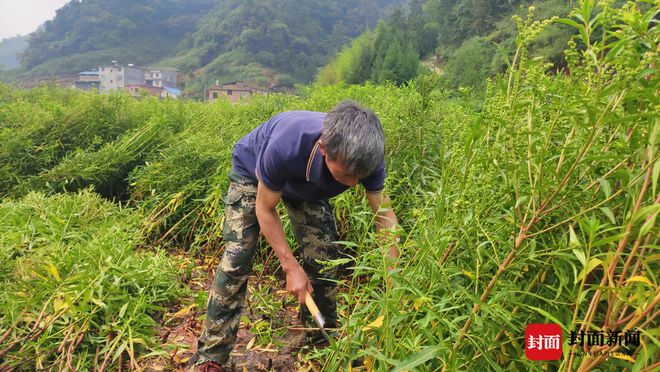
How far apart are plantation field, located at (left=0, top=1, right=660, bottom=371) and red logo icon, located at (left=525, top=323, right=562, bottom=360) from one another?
0.08 feet

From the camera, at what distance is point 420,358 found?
3.59 ft

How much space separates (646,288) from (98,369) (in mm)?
2242

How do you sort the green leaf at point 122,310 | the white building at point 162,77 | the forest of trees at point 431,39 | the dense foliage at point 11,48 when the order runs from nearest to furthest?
the green leaf at point 122,310
the forest of trees at point 431,39
the white building at point 162,77
the dense foliage at point 11,48

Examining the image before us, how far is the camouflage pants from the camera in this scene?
2152mm

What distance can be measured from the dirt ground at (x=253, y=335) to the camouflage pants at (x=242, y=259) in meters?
0.17

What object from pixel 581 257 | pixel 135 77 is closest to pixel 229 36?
pixel 135 77

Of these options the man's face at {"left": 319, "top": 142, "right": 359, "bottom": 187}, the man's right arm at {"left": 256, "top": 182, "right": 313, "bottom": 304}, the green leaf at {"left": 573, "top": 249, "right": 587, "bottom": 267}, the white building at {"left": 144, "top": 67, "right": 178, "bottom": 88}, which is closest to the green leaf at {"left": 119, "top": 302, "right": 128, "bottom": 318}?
the man's right arm at {"left": 256, "top": 182, "right": 313, "bottom": 304}

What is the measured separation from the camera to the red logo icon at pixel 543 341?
105 cm

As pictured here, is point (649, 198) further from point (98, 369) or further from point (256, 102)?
point (256, 102)

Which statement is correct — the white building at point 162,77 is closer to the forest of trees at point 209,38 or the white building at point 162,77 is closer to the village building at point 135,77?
the village building at point 135,77

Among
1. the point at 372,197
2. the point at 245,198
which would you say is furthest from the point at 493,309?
the point at 245,198

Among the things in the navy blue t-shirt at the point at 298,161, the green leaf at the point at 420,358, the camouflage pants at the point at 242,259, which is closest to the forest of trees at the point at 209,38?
the camouflage pants at the point at 242,259

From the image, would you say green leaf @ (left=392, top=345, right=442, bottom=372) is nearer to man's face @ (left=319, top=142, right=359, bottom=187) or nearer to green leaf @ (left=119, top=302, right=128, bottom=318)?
man's face @ (left=319, top=142, right=359, bottom=187)

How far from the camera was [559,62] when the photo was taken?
16625 millimetres
